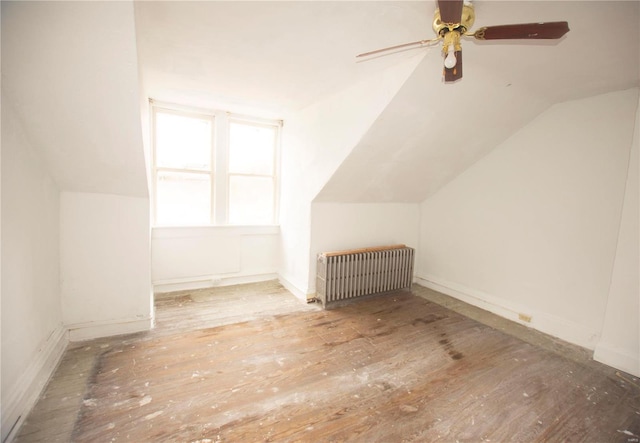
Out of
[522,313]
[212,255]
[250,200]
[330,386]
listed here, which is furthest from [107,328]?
[522,313]

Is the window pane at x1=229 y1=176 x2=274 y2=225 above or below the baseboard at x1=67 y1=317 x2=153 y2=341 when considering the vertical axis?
above

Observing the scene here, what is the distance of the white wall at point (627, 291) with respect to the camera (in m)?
2.21

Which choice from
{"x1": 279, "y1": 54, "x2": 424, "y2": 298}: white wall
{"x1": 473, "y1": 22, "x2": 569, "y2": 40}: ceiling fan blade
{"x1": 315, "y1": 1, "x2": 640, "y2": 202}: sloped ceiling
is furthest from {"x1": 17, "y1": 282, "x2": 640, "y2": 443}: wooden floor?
{"x1": 473, "y1": 22, "x2": 569, "y2": 40}: ceiling fan blade

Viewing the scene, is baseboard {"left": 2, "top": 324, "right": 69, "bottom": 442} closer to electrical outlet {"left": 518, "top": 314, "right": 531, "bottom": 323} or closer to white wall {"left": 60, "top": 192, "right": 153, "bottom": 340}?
white wall {"left": 60, "top": 192, "right": 153, "bottom": 340}

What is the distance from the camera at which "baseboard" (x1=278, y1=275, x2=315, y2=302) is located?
11.2 ft

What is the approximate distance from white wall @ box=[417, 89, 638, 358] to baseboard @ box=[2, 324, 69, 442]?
425 cm

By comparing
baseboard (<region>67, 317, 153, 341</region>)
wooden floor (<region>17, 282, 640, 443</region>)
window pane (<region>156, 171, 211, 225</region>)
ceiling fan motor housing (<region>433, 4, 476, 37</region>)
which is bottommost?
wooden floor (<region>17, 282, 640, 443</region>)

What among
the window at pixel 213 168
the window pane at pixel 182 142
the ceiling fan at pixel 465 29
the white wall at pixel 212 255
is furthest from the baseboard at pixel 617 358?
the window pane at pixel 182 142

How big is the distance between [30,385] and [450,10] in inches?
128

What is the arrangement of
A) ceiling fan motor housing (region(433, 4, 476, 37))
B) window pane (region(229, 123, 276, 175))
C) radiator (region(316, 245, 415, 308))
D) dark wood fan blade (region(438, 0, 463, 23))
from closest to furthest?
dark wood fan blade (region(438, 0, 463, 23)), ceiling fan motor housing (region(433, 4, 476, 37)), radiator (region(316, 245, 415, 308)), window pane (region(229, 123, 276, 175))

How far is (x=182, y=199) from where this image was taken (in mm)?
3719

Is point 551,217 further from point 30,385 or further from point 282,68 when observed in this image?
point 30,385

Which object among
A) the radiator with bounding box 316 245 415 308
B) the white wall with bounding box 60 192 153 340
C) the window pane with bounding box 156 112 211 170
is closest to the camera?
the white wall with bounding box 60 192 153 340

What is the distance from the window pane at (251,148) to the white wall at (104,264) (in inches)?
64.1
